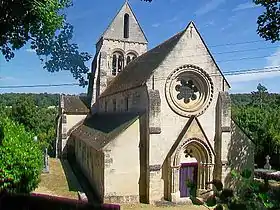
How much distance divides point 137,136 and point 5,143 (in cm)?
876

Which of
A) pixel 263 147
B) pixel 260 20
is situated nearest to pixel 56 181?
pixel 260 20

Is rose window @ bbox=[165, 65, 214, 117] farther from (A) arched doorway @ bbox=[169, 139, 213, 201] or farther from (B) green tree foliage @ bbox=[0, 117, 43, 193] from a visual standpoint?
(B) green tree foliage @ bbox=[0, 117, 43, 193]

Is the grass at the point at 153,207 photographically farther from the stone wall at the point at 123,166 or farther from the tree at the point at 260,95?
the tree at the point at 260,95

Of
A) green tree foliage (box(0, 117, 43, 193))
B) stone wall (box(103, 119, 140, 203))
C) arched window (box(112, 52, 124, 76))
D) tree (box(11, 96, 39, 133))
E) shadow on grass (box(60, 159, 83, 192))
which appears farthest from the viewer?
tree (box(11, 96, 39, 133))

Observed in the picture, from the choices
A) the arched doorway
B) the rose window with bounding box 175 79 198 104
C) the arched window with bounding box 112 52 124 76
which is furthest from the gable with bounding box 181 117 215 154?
the arched window with bounding box 112 52 124 76

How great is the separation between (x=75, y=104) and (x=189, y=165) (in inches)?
776

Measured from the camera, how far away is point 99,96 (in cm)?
3662

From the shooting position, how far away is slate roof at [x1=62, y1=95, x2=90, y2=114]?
124 feet

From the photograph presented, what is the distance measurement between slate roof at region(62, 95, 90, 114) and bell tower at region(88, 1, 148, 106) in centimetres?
128

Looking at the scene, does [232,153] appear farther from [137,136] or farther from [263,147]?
[263,147]

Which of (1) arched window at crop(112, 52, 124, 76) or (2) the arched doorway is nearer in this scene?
(2) the arched doorway

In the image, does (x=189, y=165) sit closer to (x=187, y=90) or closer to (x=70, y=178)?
(x=187, y=90)

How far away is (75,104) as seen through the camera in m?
38.8

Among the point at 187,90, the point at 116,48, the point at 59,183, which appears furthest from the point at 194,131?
the point at 116,48
